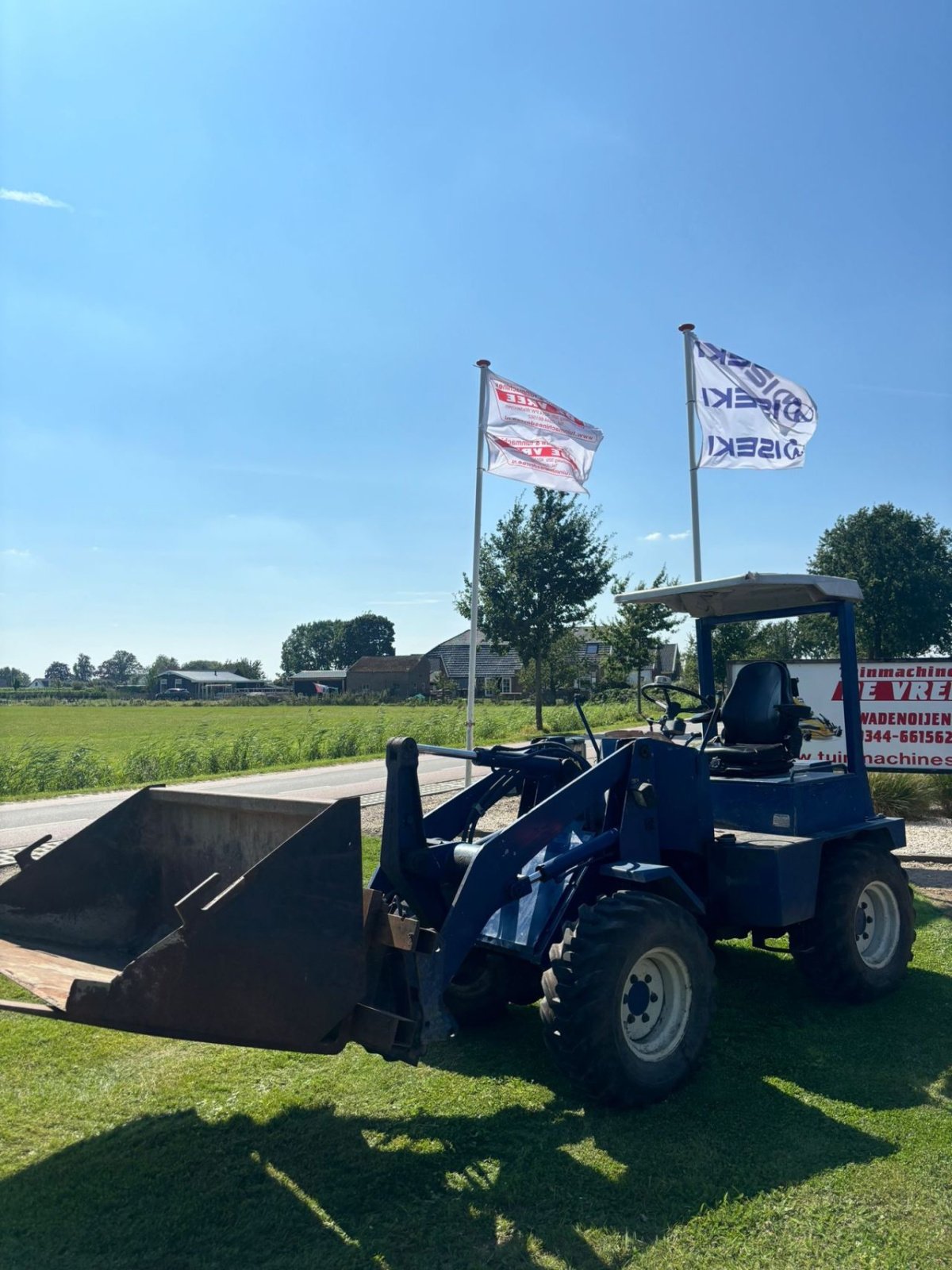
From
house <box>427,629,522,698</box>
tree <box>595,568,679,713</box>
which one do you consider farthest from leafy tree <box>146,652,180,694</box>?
tree <box>595,568,679,713</box>

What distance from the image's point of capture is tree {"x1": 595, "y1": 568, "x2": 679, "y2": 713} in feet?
106

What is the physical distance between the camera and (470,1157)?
383cm

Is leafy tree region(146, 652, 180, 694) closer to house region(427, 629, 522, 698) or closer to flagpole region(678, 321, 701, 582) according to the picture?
house region(427, 629, 522, 698)

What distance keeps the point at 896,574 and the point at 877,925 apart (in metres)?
46.9

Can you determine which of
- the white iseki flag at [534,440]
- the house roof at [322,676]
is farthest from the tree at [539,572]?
the house roof at [322,676]

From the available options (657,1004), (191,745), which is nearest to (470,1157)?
(657,1004)

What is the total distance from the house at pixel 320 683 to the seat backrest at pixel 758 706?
84.9 m

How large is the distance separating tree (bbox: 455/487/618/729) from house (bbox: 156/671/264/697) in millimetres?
79438

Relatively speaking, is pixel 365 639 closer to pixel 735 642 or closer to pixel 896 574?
pixel 896 574

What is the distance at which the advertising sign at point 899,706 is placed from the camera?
11.0 metres

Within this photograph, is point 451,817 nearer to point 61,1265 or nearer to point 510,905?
point 510,905

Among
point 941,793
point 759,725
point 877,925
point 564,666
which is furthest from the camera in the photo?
point 564,666

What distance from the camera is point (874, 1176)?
3.66 meters

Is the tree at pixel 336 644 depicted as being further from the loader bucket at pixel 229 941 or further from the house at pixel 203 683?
the loader bucket at pixel 229 941
